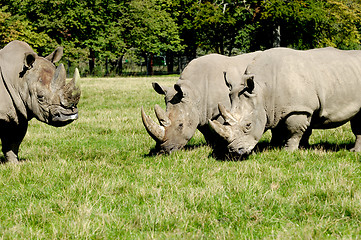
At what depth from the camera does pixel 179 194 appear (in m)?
4.85

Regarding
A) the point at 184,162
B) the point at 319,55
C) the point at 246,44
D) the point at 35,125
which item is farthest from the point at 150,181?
the point at 246,44

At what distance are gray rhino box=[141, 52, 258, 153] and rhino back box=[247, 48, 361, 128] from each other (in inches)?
22.8

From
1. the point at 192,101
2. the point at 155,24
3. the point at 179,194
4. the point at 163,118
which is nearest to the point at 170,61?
the point at 155,24

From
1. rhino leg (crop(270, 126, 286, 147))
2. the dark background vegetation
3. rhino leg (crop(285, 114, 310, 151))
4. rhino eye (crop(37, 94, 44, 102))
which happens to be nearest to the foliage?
the dark background vegetation

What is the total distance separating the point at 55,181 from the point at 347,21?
1277 inches

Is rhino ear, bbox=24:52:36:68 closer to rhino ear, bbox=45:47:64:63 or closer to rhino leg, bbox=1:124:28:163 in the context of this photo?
rhino ear, bbox=45:47:64:63

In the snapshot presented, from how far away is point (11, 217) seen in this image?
4.24m

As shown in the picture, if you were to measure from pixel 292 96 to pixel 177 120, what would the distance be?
1.80 meters

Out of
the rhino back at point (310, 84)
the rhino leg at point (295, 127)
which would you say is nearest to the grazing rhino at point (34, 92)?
the rhino back at point (310, 84)

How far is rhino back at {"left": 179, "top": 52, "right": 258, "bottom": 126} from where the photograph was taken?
24.4 feet

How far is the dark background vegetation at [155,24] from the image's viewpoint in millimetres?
30906

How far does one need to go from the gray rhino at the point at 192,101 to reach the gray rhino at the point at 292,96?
0.54 m

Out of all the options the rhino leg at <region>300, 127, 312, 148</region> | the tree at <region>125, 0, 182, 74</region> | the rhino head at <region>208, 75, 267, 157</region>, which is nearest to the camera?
the rhino head at <region>208, 75, 267, 157</region>

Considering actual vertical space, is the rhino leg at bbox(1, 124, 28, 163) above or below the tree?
below
